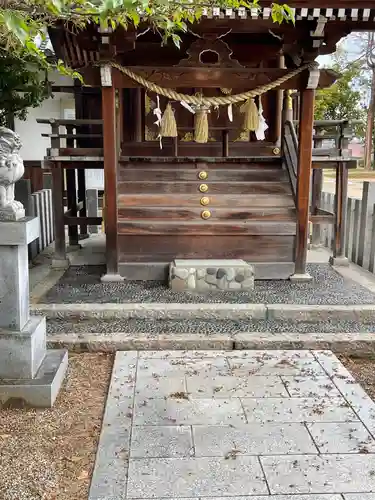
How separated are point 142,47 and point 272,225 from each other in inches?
134

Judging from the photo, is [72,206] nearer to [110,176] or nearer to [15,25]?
[110,176]

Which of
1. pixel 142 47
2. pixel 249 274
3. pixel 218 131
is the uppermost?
pixel 142 47

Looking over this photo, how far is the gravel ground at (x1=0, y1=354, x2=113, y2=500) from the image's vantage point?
8.59 ft

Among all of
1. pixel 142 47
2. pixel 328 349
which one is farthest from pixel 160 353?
pixel 142 47

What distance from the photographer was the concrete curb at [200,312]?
504 cm

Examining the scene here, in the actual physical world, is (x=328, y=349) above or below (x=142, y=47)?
below

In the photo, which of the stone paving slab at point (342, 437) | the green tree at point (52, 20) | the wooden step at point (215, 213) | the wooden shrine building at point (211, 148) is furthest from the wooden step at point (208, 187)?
the stone paving slab at point (342, 437)

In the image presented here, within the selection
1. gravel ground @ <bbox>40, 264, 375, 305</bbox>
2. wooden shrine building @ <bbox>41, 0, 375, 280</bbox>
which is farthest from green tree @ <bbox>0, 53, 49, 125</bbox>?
gravel ground @ <bbox>40, 264, 375, 305</bbox>

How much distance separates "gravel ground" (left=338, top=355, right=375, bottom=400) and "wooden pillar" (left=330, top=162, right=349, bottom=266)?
2.97m

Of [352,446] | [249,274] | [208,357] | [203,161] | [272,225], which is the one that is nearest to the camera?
[352,446]

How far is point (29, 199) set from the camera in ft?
24.4

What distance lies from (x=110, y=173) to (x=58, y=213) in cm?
142

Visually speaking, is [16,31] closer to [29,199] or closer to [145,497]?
[145,497]

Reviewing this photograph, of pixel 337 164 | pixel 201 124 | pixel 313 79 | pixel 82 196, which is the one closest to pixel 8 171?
pixel 201 124
